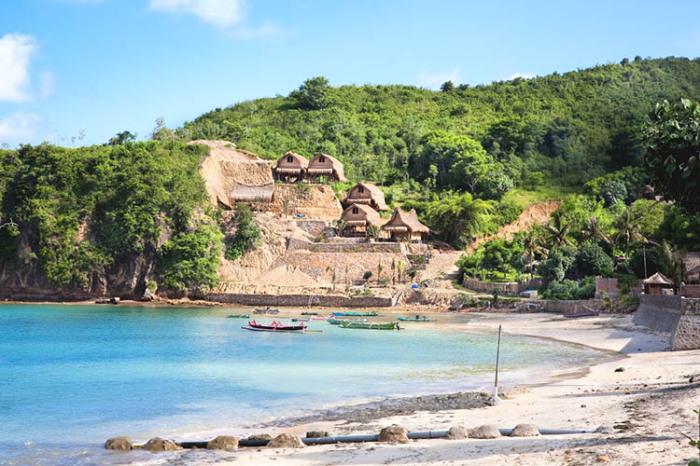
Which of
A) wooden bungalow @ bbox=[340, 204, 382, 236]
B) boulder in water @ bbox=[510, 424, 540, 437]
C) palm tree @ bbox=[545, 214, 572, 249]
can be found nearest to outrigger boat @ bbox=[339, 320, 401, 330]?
palm tree @ bbox=[545, 214, 572, 249]

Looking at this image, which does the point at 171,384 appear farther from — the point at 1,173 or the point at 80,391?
the point at 1,173

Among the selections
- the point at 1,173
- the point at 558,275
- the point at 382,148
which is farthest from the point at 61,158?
the point at 558,275

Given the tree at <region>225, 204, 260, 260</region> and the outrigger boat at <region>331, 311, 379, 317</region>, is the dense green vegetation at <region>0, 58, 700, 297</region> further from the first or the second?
the outrigger boat at <region>331, 311, 379, 317</region>

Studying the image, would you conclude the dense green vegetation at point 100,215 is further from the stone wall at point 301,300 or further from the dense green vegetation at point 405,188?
the stone wall at point 301,300

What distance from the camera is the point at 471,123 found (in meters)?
92.2

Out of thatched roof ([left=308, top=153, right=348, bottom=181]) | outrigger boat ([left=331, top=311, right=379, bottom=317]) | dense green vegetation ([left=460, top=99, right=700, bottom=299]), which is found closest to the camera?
dense green vegetation ([left=460, top=99, right=700, bottom=299])

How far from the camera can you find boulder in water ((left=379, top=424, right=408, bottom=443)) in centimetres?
1485

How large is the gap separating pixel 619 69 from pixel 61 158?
7194cm

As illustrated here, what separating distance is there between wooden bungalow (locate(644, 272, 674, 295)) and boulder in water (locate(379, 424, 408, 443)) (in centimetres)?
2458

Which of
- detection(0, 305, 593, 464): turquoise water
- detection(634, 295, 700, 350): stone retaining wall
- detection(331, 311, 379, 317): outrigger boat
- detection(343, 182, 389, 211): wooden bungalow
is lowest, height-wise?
detection(0, 305, 593, 464): turquoise water

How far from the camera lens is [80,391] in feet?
78.7

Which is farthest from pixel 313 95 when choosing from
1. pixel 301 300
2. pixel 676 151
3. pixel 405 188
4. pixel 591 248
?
pixel 676 151

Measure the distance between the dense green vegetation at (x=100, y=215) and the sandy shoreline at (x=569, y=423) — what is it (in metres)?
38.7

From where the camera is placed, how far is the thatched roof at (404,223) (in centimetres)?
5975
